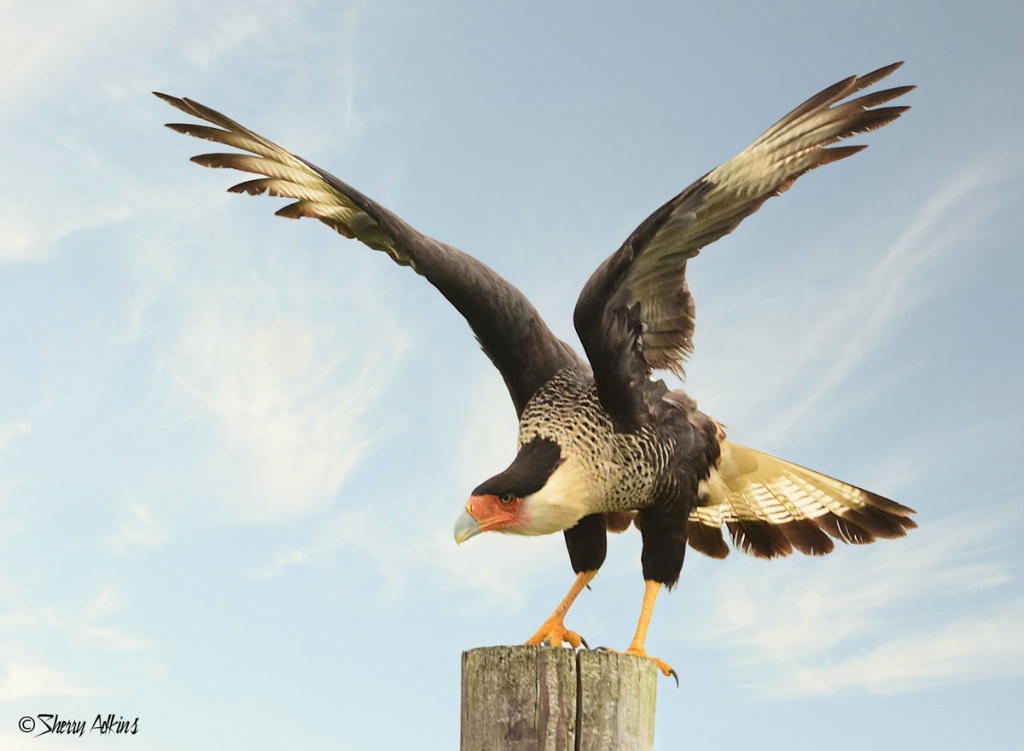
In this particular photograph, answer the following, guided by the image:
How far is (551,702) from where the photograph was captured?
9.85 ft

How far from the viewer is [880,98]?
4227 mm

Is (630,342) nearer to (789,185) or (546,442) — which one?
(546,442)

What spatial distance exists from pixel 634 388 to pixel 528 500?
909mm

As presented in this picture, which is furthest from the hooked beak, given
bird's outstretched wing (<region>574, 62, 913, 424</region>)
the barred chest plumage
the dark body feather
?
bird's outstretched wing (<region>574, 62, 913, 424</region>)

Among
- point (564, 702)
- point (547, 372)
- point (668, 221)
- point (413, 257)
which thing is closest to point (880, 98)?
point (668, 221)

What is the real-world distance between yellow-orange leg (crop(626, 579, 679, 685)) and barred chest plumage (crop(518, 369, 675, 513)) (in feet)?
1.24

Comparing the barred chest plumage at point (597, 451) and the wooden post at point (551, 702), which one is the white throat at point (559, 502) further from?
the wooden post at point (551, 702)

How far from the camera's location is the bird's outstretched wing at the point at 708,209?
13.6 ft

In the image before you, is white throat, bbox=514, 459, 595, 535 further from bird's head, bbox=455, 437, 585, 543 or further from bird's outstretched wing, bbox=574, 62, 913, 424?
bird's outstretched wing, bbox=574, 62, 913, 424

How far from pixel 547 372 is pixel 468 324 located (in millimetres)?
524

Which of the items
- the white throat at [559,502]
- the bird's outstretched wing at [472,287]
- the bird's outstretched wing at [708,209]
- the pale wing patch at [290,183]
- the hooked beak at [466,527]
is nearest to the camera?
the hooked beak at [466,527]

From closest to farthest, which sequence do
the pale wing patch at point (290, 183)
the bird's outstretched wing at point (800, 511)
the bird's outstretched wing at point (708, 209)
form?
the bird's outstretched wing at point (708, 209) < the pale wing patch at point (290, 183) < the bird's outstretched wing at point (800, 511)

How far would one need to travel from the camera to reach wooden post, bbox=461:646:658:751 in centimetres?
299

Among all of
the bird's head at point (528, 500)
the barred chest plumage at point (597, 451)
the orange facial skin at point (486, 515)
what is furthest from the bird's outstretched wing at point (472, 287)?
the orange facial skin at point (486, 515)
